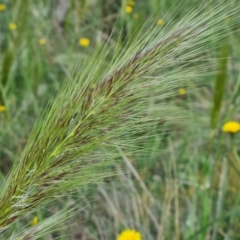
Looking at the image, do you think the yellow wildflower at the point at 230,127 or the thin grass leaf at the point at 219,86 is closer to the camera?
the thin grass leaf at the point at 219,86

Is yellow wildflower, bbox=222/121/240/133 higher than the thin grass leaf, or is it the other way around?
the thin grass leaf

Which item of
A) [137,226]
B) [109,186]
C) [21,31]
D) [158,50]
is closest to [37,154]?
[158,50]

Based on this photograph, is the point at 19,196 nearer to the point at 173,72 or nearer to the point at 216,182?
the point at 173,72

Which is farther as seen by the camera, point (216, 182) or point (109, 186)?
point (216, 182)

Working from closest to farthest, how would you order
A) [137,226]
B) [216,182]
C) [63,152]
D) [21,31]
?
[63,152]
[21,31]
[137,226]
[216,182]

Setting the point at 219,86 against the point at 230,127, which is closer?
the point at 219,86

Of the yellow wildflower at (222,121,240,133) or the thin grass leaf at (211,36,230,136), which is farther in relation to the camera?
the yellow wildflower at (222,121,240,133)

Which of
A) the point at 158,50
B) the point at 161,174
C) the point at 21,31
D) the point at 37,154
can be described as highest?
the point at 158,50

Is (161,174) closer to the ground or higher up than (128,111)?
closer to the ground

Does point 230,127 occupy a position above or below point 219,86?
below

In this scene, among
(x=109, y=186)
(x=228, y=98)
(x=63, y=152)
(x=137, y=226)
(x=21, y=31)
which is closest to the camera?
(x=63, y=152)

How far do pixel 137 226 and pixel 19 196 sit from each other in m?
0.78

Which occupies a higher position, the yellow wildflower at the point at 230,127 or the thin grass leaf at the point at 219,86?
the thin grass leaf at the point at 219,86

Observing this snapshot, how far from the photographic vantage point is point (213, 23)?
59cm
